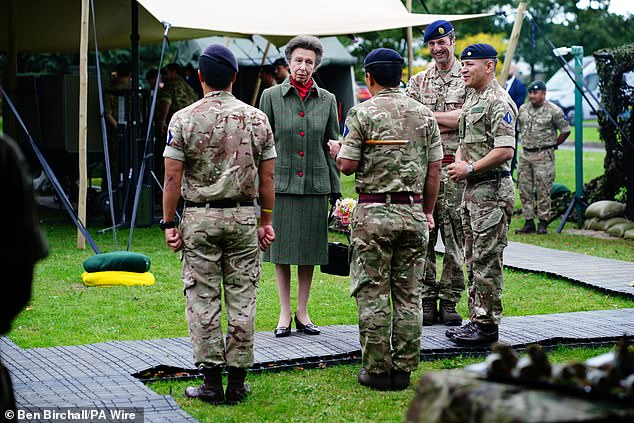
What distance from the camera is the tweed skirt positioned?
22.8 ft

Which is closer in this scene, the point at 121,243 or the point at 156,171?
the point at 121,243

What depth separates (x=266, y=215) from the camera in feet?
18.8

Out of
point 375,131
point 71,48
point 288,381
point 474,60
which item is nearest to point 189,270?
point 288,381

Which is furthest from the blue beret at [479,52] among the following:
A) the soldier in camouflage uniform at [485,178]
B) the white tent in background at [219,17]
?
the white tent in background at [219,17]

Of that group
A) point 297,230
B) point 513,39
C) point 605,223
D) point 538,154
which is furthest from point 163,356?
point 605,223

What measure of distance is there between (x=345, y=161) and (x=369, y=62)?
633mm

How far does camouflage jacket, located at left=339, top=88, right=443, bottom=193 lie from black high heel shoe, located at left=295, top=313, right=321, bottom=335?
5.38 feet

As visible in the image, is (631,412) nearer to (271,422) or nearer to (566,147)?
(271,422)

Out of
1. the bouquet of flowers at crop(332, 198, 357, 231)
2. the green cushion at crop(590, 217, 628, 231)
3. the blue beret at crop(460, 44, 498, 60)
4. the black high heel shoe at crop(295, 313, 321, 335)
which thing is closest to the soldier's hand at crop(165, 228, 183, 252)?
the bouquet of flowers at crop(332, 198, 357, 231)

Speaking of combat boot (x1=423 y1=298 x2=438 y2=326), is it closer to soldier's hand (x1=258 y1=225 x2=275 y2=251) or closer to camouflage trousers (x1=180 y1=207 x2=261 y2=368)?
soldier's hand (x1=258 y1=225 x2=275 y2=251)

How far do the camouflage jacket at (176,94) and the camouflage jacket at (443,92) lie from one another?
845 cm

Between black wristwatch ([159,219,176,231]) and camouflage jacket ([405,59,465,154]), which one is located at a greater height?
camouflage jacket ([405,59,465,154])

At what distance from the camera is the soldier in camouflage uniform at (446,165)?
24.1 feet

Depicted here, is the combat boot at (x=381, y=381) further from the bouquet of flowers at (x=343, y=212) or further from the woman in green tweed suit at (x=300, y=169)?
the bouquet of flowers at (x=343, y=212)
